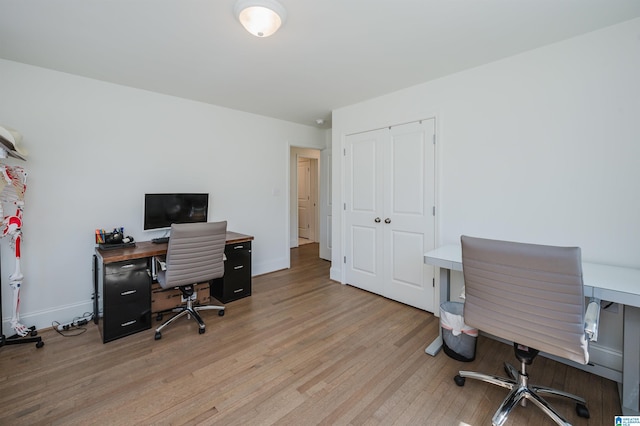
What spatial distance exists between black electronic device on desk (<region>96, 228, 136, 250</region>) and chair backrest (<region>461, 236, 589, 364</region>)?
310cm

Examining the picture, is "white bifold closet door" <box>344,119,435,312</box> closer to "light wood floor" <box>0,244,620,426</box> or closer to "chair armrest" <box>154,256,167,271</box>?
"light wood floor" <box>0,244,620,426</box>

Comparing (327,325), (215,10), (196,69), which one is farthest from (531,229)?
(196,69)

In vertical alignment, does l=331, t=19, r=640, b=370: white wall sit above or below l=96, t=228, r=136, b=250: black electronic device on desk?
Answer: above

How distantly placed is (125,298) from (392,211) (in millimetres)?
2858

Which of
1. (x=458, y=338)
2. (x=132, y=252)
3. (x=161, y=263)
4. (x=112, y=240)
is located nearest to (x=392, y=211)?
(x=458, y=338)

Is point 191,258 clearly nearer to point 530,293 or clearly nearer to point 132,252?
point 132,252

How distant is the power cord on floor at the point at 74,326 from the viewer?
257 cm

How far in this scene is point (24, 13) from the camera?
1818 millimetres

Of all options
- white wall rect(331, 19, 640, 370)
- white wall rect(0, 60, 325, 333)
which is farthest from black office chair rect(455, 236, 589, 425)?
white wall rect(0, 60, 325, 333)

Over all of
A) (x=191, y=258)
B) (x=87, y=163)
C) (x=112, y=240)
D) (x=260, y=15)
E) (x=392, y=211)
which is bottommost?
(x=191, y=258)

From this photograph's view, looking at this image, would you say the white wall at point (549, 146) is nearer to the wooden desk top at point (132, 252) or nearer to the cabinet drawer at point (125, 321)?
the wooden desk top at point (132, 252)

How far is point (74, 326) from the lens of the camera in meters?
2.71

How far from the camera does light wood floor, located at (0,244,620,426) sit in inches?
63.8

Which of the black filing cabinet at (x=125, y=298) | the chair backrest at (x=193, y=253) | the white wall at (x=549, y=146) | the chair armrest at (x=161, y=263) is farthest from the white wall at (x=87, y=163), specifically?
the white wall at (x=549, y=146)
